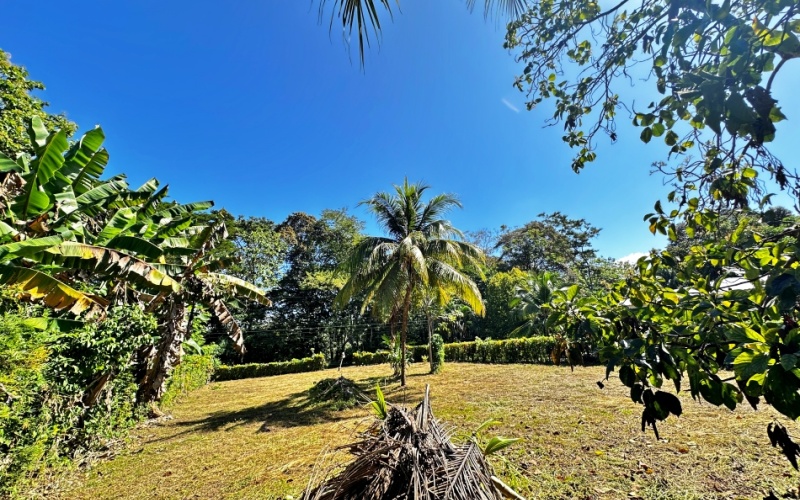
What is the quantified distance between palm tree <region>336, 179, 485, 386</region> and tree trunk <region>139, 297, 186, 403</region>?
4.96 meters

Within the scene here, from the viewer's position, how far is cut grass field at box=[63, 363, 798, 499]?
11.7 feet

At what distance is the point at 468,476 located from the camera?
4.81 ft

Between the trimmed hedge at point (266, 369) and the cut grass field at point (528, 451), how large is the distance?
9.55m

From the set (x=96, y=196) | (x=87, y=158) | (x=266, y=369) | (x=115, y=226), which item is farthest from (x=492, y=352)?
(x=87, y=158)

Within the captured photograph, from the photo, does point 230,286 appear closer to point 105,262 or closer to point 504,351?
point 105,262

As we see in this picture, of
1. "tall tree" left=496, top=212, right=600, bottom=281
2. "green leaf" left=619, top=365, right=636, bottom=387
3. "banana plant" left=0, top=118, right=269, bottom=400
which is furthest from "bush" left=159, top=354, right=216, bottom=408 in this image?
"tall tree" left=496, top=212, right=600, bottom=281

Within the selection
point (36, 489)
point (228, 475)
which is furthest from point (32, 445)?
point (228, 475)

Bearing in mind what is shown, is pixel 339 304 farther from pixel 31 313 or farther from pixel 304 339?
pixel 304 339

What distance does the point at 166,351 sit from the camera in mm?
6121

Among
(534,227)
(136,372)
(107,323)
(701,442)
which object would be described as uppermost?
(534,227)

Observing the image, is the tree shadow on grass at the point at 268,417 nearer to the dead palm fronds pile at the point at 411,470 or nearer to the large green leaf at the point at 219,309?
the large green leaf at the point at 219,309

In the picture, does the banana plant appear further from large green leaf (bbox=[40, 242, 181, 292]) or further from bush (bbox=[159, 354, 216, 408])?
bush (bbox=[159, 354, 216, 408])

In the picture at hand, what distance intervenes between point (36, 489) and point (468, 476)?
5330 mm

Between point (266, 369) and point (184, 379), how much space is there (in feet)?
29.3
